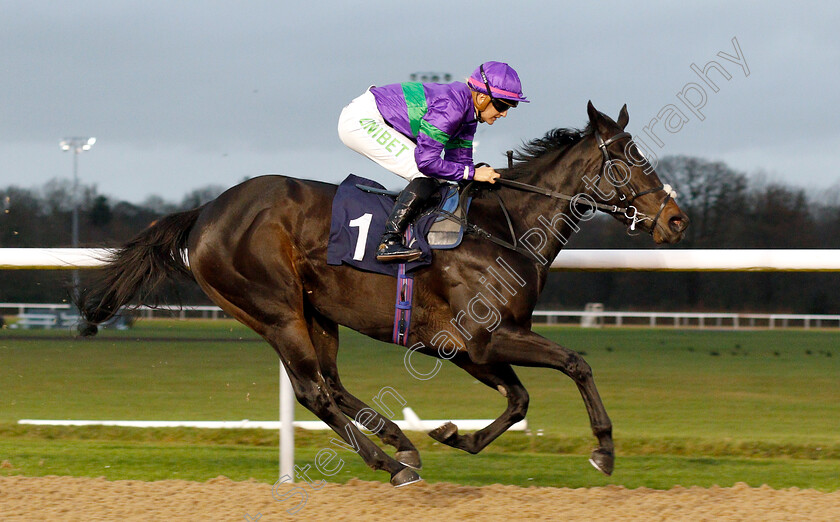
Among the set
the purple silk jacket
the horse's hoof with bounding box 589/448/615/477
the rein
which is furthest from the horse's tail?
the horse's hoof with bounding box 589/448/615/477

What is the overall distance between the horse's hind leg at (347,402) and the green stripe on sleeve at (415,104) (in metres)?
0.99

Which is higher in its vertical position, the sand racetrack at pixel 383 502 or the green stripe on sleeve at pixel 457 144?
the green stripe on sleeve at pixel 457 144

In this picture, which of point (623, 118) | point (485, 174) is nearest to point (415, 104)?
point (485, 174)

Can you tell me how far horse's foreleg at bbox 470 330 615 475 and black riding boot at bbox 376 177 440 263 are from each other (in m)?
0.51

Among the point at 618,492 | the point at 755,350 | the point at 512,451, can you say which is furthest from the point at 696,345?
the point at 618,492

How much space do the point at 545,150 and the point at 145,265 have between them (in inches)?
77.1

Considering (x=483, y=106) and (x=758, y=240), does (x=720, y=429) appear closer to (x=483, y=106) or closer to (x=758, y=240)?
(x=483, y=106)

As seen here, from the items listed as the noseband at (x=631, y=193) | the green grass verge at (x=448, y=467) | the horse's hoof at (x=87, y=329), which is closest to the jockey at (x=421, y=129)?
the noseband at (x=631, y=193)

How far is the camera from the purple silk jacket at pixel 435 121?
12.0 feet

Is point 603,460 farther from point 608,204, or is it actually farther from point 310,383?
point 310,383

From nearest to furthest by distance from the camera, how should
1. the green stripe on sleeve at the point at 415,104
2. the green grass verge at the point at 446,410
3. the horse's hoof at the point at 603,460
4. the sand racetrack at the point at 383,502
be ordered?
the sand racetrack at the point at 383,502, the horse's hoof at the point at 603,460, the green stripe on sleeve at the point at 415,104, the green grass verge at the point at 446,410

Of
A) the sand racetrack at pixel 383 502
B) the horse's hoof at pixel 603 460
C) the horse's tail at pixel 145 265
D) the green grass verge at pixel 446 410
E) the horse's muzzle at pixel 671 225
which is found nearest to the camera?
the sand racetrack at pixel 383 502

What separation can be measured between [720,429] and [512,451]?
A: 2152 millimetres

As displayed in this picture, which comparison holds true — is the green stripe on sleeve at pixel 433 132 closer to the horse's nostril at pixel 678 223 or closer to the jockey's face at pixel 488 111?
the jockey's face at pixel 488 111
